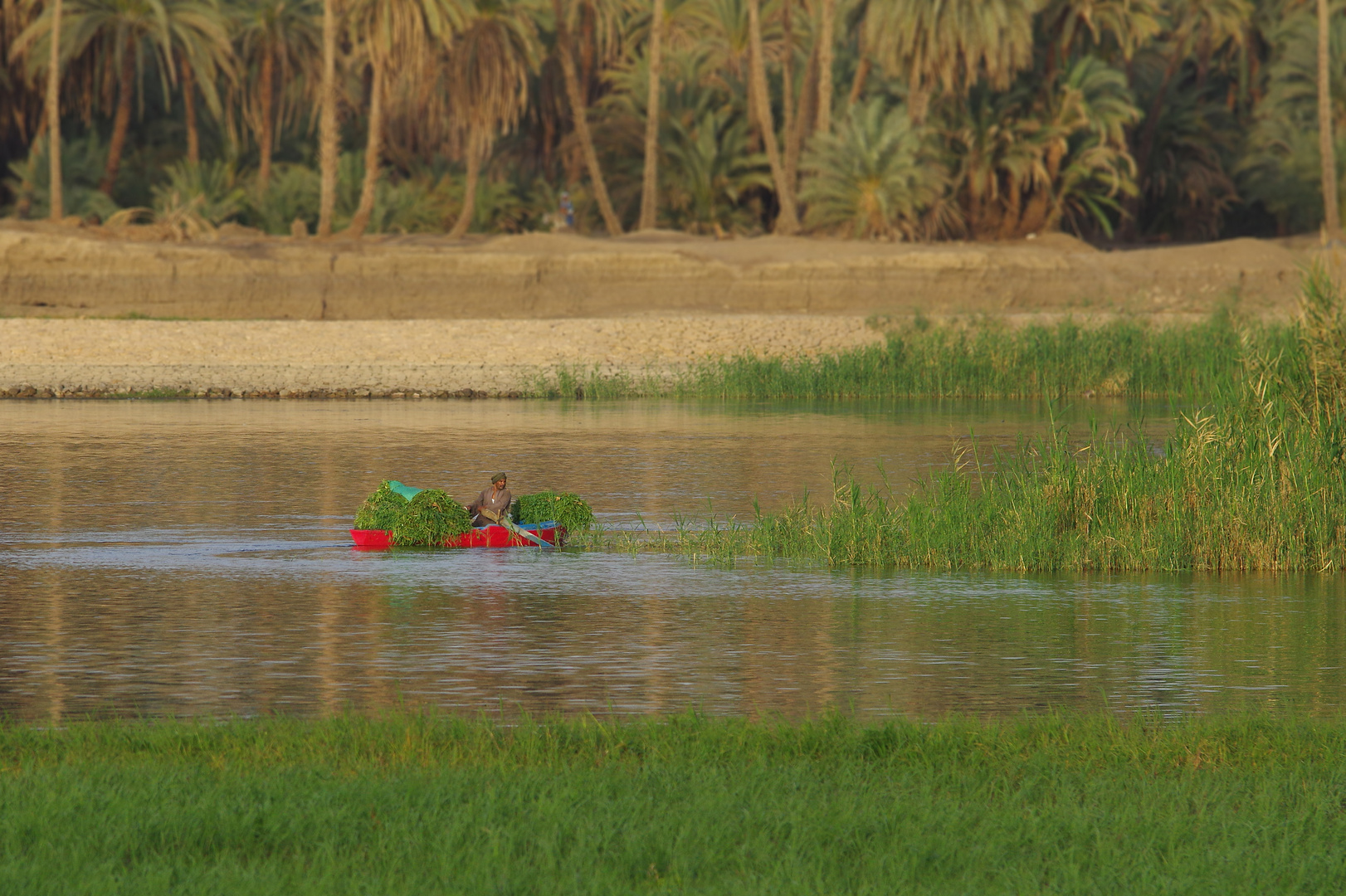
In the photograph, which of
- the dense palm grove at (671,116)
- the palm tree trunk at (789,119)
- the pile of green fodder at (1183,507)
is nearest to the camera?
the pile of green fodder at (1183,507)

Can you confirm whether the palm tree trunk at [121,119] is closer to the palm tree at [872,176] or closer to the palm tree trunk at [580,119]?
the palm tree trunk at [580,119]

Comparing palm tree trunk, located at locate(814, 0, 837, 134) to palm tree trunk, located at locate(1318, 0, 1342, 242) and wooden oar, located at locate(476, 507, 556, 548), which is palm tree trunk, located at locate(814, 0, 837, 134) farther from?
wooden oar, located at locate(476, 507, 556, 548)

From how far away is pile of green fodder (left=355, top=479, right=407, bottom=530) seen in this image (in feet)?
58.2

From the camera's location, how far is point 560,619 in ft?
45.5

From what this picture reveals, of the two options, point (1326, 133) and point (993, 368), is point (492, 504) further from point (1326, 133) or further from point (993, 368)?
point (1326, 133)

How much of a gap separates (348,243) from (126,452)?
23.0 metres

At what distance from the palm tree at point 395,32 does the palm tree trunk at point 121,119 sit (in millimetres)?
6860

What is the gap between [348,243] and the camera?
4944cm

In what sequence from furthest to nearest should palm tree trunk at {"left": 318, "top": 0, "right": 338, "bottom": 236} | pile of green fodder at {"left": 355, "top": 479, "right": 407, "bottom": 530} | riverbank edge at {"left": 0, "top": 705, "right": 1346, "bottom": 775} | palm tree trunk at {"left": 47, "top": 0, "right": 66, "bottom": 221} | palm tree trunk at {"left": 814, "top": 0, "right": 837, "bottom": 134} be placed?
palm tree trunk at {"left": 814, "top": 0, "right": 837, "bottom": 134} → palm tree trunk at {"left": 318, "top": 0, "right": 338, "bottom": 236} → palm tree trunk at {"left": 47, "top": 0, "right": 66, "bottom": 221} → pile of green fodder at {"left": 355, "top": 479, "right": 407, "bottom": 530} → riverbank edge at {"left": 0, "top": 705, "right": 1346, "bottom": 775}

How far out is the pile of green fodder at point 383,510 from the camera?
17750 mm

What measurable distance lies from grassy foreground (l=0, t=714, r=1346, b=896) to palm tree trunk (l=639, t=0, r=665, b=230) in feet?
144

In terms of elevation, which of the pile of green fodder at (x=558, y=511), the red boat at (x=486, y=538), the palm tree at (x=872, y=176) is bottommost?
the red boat at (x=486, y=538)

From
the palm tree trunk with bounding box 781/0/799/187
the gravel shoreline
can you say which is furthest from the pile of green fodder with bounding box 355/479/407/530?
the palm tree trunk with bounding box 781/0/799/187

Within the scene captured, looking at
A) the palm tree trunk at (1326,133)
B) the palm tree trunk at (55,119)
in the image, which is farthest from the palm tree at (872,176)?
the palm tree trunk at (55,119)
